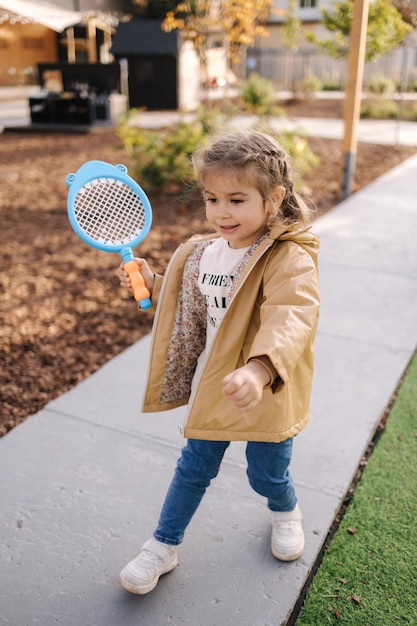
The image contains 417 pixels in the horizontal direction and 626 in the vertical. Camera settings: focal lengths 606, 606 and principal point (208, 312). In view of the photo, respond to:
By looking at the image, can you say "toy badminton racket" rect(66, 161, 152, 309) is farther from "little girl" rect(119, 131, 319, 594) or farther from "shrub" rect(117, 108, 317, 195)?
"shrub" rect(117, 108, 317, 195)

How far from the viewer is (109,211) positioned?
2131mm

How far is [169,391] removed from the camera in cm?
211

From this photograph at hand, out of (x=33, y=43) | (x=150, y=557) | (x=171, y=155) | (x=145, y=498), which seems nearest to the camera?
(x=150, y=557)

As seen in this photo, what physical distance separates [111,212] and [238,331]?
660 mm

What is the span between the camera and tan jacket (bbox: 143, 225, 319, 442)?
65.2 inches

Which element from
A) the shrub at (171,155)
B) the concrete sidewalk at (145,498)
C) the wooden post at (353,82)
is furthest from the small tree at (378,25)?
the concrete sidewalk at (145,498)

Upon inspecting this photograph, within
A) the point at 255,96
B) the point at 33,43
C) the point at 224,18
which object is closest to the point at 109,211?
the point at 224,18

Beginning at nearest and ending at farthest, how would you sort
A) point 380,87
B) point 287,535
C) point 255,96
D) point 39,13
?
point 287,535 → point 39,13 → point 255,96 → point 380,87

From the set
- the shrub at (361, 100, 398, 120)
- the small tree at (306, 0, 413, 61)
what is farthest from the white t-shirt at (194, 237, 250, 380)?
the shrub at (361, 100, 398, 120)

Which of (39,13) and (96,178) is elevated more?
(39,13)

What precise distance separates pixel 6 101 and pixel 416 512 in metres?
22.1

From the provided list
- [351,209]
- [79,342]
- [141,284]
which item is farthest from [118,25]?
[141,284]

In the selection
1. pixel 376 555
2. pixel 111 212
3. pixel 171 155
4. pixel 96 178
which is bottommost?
pixel 376 555

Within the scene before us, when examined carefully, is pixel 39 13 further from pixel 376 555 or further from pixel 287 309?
pixel 376 555
